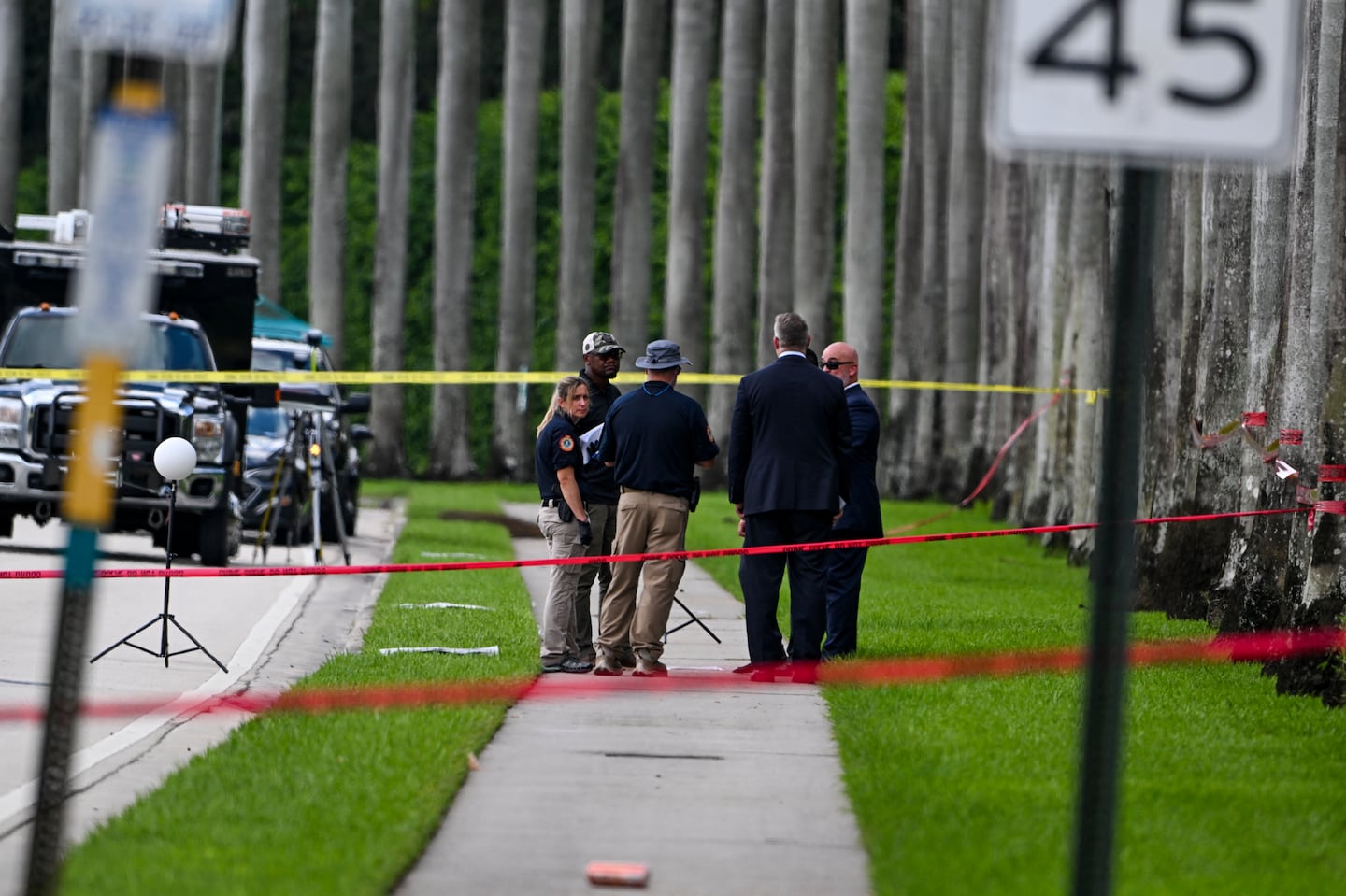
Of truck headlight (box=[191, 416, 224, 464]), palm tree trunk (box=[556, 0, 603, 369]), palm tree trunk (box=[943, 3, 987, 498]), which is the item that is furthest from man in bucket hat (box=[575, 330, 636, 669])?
palm tree trunk (box=[556, 0, 603, 369])

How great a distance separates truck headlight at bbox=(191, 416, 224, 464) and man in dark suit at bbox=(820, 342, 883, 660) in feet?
27.8

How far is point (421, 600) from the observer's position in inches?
671

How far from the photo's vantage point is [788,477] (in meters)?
12.6

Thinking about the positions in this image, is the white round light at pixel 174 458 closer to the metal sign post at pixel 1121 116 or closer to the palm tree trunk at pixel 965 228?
the metal sign post at pixel 1121 116

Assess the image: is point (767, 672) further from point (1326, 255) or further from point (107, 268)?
point (107, 268)

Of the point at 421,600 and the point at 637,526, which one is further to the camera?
the point at 421,600

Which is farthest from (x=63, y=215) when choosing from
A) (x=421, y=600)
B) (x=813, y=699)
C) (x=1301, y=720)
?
(x=1301, y=720)

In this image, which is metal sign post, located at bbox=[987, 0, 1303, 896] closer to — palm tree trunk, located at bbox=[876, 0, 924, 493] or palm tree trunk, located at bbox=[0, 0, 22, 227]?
palm tree trunk, located at bbox=[876, 0, 924, 493]

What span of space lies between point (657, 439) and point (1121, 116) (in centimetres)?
699

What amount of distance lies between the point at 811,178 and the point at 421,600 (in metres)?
26.6

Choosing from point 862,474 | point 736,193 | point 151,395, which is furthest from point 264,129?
point 862,474

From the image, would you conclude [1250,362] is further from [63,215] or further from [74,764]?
[63,215]

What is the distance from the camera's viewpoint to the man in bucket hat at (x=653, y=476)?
1263 centimetres

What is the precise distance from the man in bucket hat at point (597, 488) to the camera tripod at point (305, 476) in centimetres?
723
